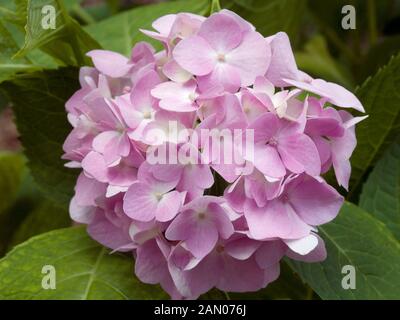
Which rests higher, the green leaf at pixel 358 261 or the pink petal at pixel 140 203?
the pink petal at pixel 140 203

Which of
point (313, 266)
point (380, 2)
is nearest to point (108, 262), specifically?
point (313, 266)

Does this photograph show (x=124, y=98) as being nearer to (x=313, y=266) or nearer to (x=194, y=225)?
(x=194, y=225)

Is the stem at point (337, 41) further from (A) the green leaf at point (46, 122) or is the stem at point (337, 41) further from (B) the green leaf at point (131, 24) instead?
(A) the green leaf at point (46, 122)

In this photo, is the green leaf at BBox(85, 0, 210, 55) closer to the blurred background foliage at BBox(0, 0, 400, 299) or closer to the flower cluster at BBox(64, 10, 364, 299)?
the blurred background foliage at BBox(0, 0, 400, 299)

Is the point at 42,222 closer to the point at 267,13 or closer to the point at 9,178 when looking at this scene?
the point at 9,178

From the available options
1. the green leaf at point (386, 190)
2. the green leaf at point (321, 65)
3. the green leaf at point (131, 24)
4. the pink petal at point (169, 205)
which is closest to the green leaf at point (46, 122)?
the green leaf at point (131, 24)

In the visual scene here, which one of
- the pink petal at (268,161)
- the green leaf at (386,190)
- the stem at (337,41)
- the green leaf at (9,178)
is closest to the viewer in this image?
the pink petal at (268,161)
